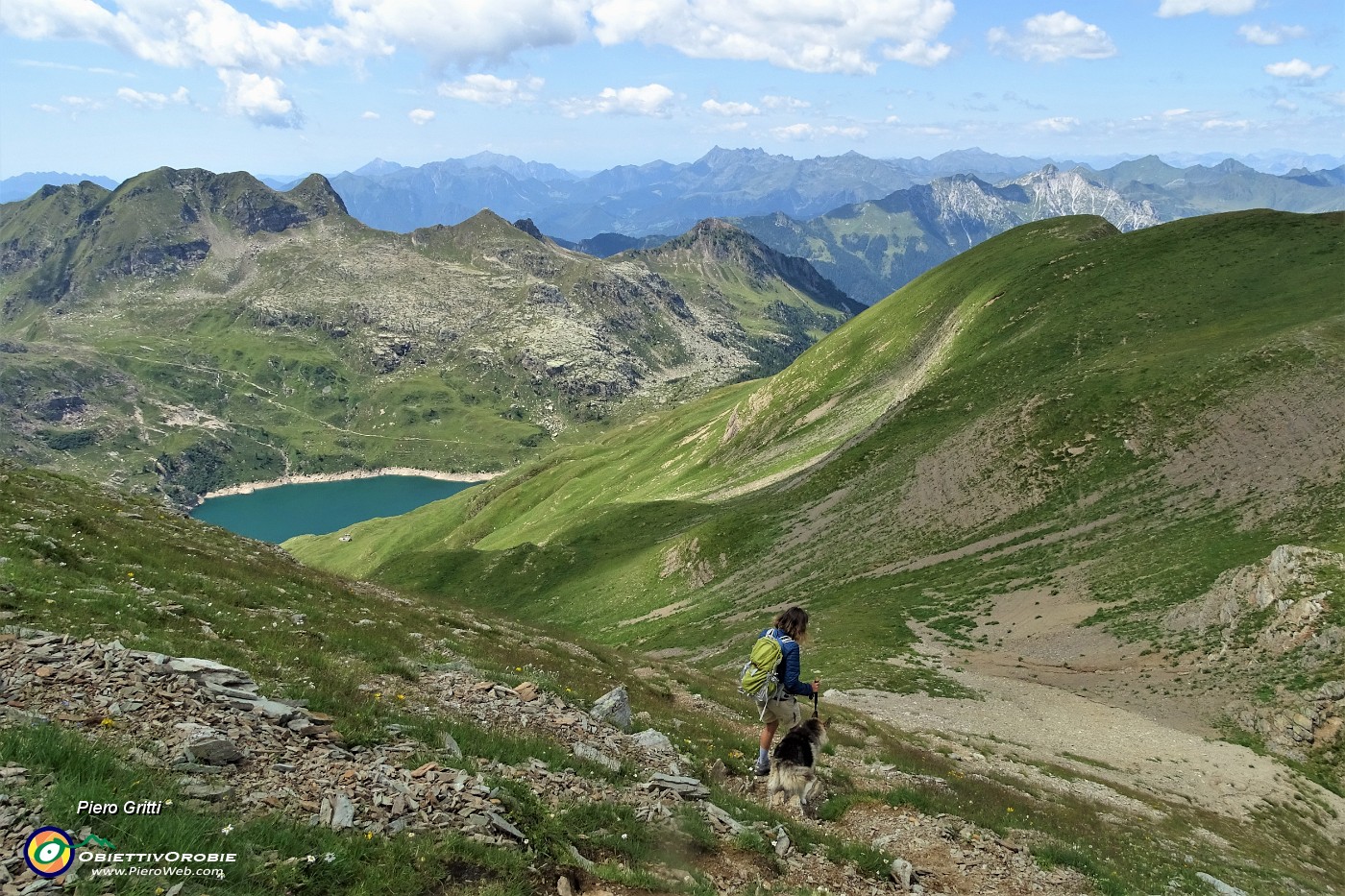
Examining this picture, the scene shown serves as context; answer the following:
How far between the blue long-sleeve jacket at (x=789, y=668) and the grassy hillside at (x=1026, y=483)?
101ft

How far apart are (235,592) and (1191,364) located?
82.6 m

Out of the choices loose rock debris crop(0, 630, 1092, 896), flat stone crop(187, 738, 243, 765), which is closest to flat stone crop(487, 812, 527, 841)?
loose rock debris crop(0, 630, 1092, 896)

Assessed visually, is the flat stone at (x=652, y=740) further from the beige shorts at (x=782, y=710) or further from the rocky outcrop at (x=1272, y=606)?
the rocky outcrop at (x=1272, y=606)

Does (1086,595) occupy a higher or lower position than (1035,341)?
lower

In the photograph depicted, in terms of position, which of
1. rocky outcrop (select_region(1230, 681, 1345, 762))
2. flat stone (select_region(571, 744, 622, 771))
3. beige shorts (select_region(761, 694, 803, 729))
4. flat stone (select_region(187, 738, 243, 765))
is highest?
flat stone (select_region(187, 738, 243, 765))

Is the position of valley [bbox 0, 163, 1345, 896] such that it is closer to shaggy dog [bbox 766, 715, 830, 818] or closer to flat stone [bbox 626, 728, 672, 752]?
flat stone [bbox 626, 728, 672, 752]

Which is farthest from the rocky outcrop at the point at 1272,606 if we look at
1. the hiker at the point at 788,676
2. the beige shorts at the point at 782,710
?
the hiker at the point at 788,676

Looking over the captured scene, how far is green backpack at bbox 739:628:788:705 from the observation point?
15.7 meters

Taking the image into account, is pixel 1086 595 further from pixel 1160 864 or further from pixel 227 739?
pixel 227 739

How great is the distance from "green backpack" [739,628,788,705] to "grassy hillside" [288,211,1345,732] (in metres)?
31.0

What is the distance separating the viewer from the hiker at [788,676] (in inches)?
622

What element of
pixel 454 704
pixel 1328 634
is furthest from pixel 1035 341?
pixel 454 704

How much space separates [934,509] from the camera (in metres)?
68.8

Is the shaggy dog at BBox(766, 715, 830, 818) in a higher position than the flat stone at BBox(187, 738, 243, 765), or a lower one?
lower
